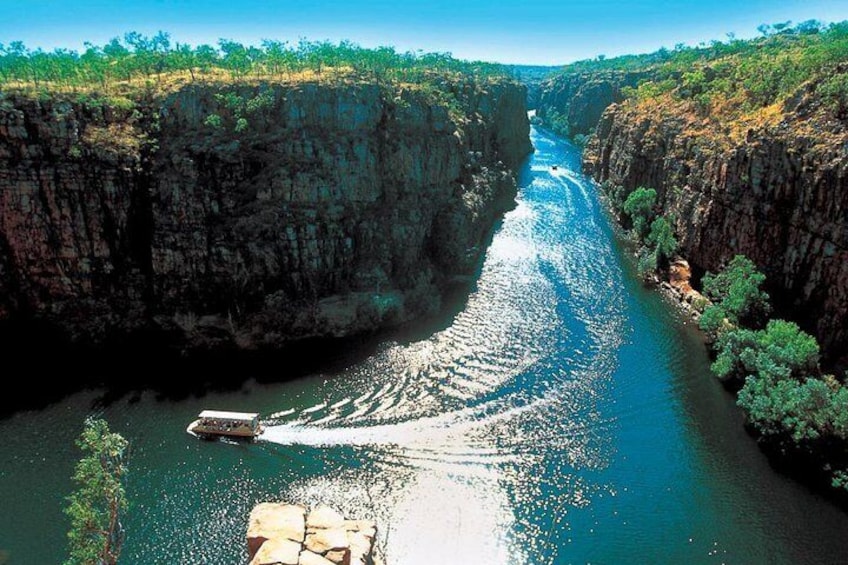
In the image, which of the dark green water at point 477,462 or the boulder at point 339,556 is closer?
the boulder at point 339,556

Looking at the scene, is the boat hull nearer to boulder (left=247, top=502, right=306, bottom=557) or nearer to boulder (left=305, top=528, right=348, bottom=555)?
boulder (left=247, top=502, right=306, bottom=557)

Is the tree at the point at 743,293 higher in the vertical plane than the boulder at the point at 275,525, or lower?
higher

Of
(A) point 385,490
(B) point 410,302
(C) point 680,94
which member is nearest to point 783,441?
(A) point 385,490

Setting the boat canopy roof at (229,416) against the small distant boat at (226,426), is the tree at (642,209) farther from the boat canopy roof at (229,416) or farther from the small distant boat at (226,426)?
the small distant boat at (226,426)

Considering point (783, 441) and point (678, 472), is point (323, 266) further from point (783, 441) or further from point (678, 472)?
point (783, 441)

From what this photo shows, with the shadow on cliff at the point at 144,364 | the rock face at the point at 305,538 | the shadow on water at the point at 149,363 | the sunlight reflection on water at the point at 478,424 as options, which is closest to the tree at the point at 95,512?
the rock face at the point at 305,538

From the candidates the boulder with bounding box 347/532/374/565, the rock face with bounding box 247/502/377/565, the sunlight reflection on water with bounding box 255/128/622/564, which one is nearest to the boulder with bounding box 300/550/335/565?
the rock face with bounding box 247/502/377/565
